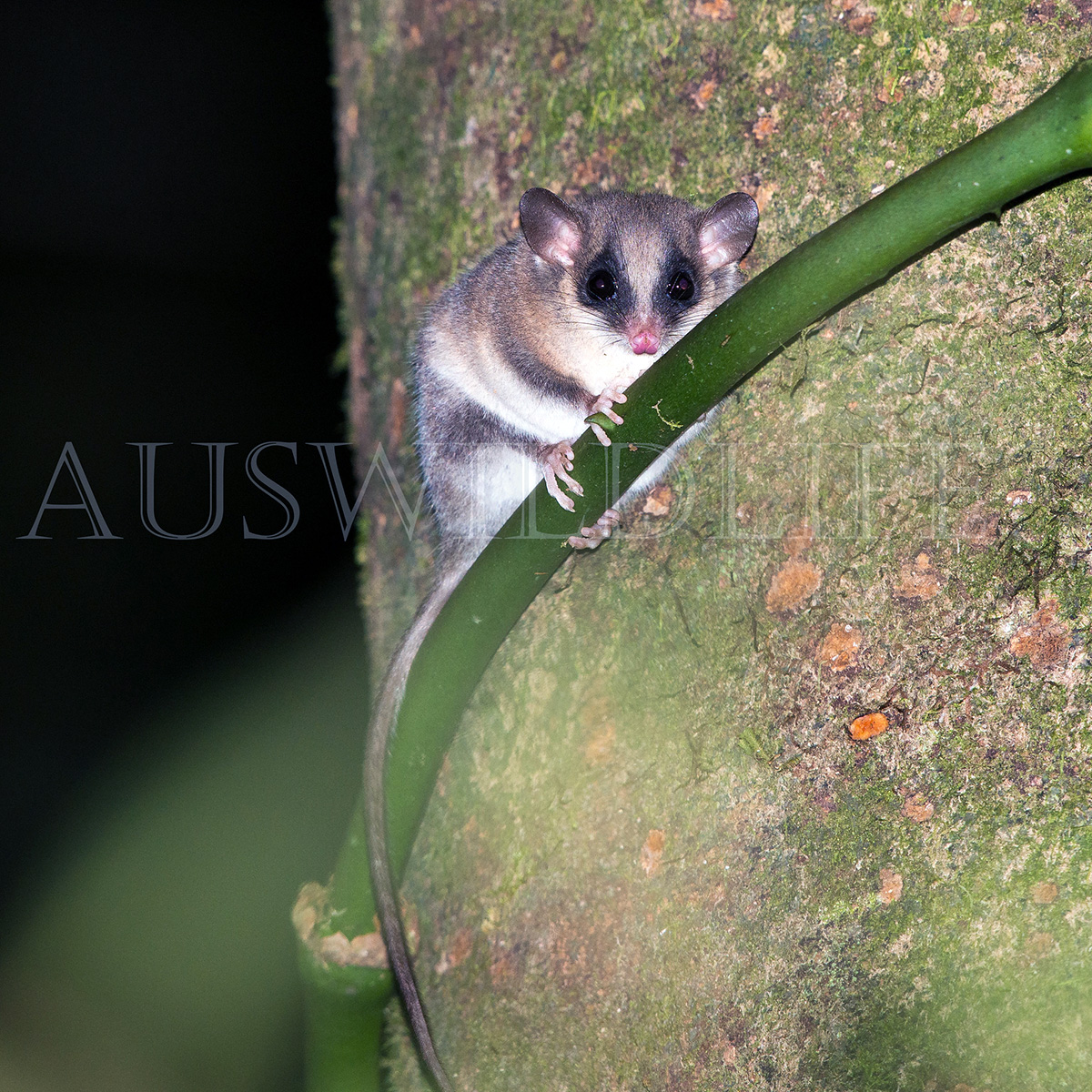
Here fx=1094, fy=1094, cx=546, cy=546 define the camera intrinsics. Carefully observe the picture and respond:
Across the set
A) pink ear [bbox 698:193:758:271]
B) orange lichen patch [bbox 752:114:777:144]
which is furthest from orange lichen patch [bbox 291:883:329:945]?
orange lichen patch [bbox 752:114:777:144]

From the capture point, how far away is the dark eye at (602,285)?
2311 millimetres

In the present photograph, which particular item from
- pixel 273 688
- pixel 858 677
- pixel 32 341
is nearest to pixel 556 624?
pixel 858 677

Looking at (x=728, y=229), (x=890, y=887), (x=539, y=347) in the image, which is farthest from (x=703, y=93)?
(x=890, y=887)

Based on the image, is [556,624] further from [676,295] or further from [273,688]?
[273,688]

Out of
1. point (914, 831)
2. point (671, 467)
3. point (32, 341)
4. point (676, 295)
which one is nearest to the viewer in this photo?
point (914, 831)

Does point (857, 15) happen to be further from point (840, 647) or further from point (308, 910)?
point (308, 910)

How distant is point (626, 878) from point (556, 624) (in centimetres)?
49

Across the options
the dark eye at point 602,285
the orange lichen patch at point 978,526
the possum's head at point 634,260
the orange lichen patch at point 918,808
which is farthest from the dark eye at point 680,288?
the orange lichen patch at point 918,808

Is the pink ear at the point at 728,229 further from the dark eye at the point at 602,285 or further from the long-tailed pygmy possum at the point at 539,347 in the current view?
the dark eye at the point at 602,285

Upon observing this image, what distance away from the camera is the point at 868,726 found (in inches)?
66.2

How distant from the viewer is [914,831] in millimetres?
1652

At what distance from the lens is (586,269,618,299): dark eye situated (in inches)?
91.0

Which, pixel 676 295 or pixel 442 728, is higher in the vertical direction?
pixel 676 295

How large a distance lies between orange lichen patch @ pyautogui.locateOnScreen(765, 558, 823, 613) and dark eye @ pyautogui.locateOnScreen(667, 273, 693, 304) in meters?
0.77
